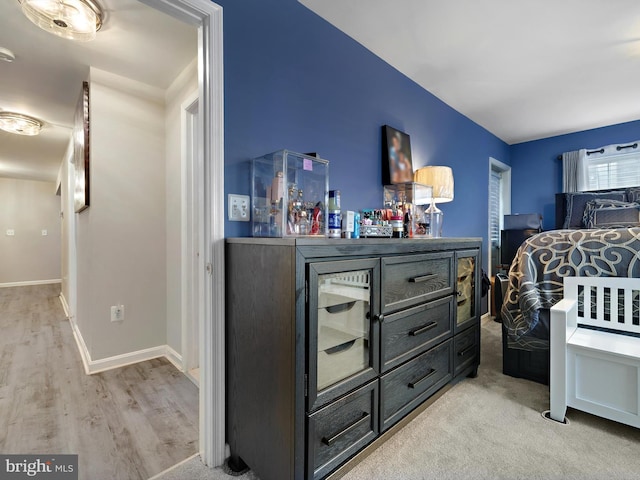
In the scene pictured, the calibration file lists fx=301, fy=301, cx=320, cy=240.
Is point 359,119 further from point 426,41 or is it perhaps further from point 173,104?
point 173,104

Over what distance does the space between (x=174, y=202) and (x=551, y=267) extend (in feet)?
9.31

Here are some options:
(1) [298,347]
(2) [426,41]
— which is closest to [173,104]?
(2) [426,41]

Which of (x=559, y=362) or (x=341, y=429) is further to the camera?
(x=559, y=362)

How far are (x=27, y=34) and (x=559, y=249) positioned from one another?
362 cm

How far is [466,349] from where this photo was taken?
2045 millimetres

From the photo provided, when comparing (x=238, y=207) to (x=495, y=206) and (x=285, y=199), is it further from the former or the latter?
(x=495, y=206)

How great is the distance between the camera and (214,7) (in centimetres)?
134

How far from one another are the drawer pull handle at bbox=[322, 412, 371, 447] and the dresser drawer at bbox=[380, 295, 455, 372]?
212mm

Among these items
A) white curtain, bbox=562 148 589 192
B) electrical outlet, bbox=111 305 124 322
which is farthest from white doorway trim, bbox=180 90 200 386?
white curtain, bbox=562 148 589 192

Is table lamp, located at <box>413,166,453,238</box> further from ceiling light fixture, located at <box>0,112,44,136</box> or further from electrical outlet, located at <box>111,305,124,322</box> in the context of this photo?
ceiling light fixture, located at <box>0,112,44,136</box>

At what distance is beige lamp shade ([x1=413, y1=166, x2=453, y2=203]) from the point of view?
103 inches

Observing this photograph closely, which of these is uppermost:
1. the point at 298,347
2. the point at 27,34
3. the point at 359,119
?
the point at 27,34

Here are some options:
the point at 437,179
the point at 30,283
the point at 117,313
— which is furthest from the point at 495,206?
the point at 30,283

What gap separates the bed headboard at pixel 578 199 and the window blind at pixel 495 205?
0.70 m
